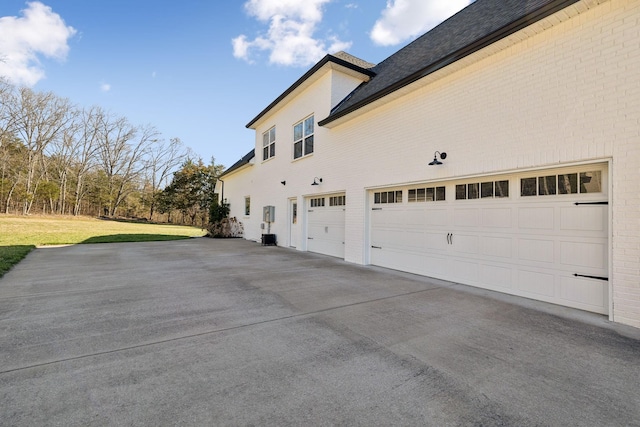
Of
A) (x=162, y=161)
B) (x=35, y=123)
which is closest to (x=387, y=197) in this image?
(x=35, y=123)

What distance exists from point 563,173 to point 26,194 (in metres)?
37.1

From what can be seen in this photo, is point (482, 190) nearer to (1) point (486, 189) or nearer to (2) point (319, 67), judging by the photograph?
(1) point (486, 189)

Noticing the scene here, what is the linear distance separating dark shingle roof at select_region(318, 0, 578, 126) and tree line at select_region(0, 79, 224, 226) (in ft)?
80.3

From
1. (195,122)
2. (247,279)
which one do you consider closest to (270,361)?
(247,279)

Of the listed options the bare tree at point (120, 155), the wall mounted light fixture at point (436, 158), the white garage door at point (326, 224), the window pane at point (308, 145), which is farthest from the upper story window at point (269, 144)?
the bare tree at point (120, 155)

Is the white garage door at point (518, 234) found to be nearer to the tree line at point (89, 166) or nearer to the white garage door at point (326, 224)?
the white garage door at point (326, 224)

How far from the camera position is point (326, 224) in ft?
32.0

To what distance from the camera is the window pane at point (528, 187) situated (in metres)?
4.70

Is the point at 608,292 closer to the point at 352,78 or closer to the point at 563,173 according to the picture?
the point at 563,173

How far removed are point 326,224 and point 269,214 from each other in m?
3.97

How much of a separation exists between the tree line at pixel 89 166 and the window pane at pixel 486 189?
26777 mm

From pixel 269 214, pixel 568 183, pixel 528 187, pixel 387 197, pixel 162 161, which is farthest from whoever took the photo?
pixel 162 161

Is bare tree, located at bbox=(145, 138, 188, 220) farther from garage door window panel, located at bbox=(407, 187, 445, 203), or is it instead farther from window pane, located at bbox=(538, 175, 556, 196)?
window pane, located at bbox=(538, 175, 556, 196)

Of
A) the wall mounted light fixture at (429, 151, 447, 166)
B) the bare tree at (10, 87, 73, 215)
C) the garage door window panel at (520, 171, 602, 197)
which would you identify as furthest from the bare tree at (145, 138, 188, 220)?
the garage door window panel at (520, 171, 602, 197)
